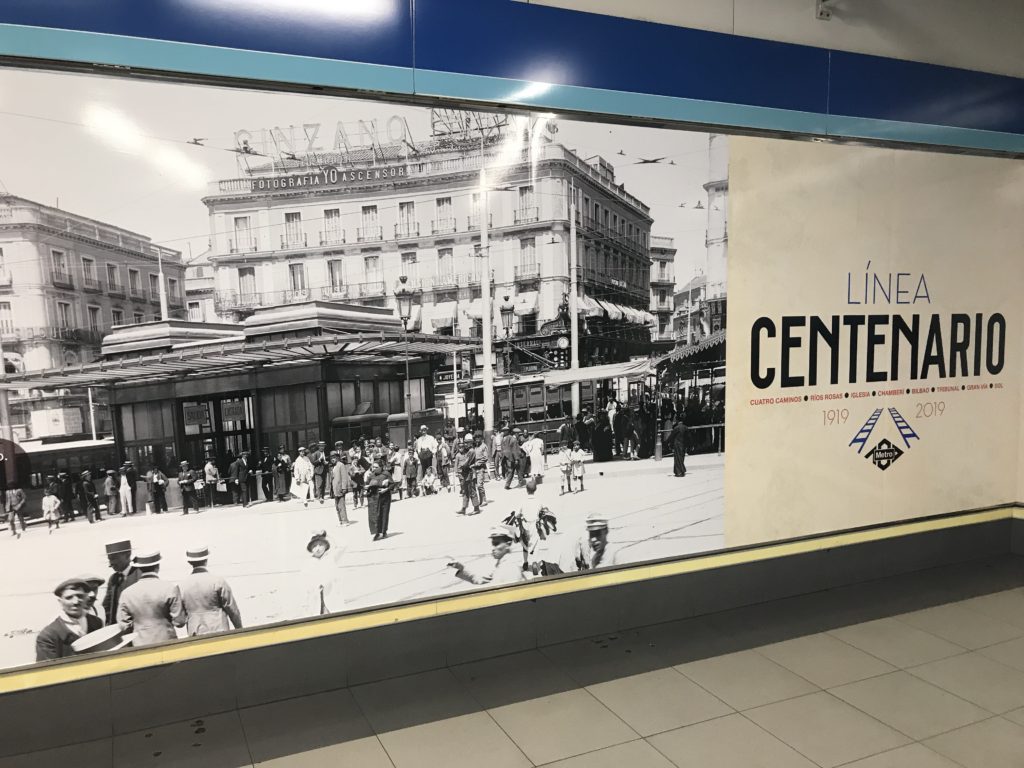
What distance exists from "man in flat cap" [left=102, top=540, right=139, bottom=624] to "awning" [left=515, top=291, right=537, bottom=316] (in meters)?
1.90

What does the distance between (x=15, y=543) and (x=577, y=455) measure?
2.34 m

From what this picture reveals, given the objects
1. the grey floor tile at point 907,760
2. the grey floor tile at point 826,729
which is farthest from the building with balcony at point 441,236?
the grey floor tile at point 907,760

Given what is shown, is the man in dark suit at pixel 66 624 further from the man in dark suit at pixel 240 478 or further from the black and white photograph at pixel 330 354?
the man in dark suit at pixel 240 478

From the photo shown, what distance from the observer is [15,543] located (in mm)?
2602

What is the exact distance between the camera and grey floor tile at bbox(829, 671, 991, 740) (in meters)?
Result: 2.79

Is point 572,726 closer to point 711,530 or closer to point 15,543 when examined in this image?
point 711,530

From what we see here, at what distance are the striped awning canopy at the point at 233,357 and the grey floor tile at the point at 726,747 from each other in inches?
73.0

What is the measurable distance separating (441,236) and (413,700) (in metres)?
2.03

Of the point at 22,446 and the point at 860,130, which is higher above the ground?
the point at 860,130

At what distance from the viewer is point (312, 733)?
278 centimetres

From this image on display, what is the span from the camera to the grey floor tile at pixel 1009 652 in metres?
3.28

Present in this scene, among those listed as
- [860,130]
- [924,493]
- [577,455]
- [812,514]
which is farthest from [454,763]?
[860,130]

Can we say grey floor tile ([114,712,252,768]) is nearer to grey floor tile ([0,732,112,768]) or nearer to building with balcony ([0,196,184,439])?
grey floor tile ([0,732,112,768])

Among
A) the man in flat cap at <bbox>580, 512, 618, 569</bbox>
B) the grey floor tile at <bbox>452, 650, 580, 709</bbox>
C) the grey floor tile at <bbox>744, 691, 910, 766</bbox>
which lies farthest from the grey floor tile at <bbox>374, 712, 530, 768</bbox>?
the grey floor tile at <bbox>744, 691, 910, 766</bbox>
